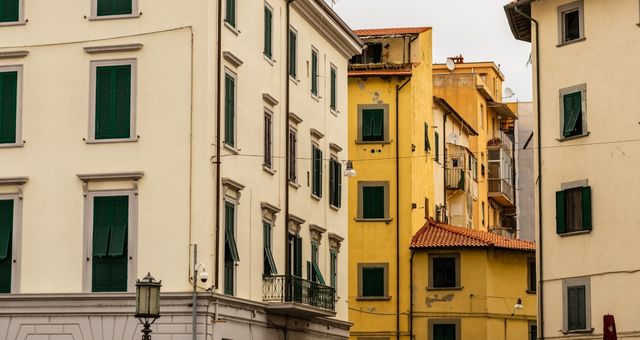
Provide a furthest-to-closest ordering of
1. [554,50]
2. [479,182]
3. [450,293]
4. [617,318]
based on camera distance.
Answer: [479,182]
[450,293]
[554,50]
[617,318]

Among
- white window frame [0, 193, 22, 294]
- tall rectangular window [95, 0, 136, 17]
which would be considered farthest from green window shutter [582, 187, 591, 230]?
white window frame [0, 193, 22, 294]

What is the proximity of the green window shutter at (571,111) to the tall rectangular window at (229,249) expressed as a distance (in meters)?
11.1

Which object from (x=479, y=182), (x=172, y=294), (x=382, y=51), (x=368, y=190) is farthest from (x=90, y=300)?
(x=479, y=182)

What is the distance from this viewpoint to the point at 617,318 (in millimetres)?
47312

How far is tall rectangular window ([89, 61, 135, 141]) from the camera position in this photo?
1731 inches

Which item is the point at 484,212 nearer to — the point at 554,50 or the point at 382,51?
the point at 382,51

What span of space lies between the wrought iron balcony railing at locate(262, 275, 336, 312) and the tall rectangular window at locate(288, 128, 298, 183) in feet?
11.8

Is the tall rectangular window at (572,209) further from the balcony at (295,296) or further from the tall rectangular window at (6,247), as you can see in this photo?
the tall rectangular window at (6,247)

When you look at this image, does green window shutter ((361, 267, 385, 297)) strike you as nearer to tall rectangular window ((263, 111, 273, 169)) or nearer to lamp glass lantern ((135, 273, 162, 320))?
tall rectangular window ((263, 111, 273, 169))

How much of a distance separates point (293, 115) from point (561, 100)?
8.71m

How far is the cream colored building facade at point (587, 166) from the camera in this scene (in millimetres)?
47406

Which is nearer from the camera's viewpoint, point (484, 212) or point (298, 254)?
point (298, 254)

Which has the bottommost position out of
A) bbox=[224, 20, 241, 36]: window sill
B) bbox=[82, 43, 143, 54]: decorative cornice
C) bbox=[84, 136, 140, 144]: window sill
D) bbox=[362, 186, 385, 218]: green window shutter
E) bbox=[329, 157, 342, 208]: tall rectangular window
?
bbox=[84, 136, 140, 144]: window sill

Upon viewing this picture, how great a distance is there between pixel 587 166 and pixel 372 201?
2198 cm
